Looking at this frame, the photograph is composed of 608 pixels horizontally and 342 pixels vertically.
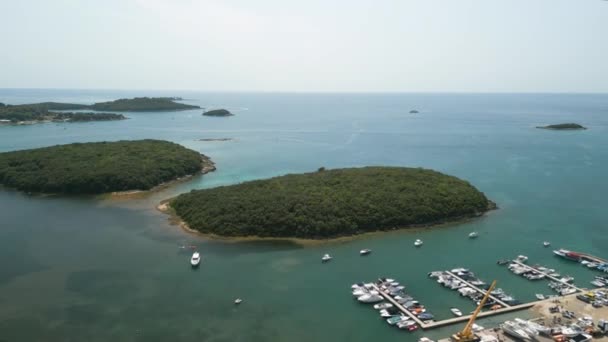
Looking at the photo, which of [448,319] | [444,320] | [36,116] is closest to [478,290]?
[448,319]

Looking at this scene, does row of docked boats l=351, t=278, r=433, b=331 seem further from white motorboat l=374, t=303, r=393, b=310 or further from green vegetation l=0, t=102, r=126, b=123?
green vegetation l=0, t=102, r=126, b=123

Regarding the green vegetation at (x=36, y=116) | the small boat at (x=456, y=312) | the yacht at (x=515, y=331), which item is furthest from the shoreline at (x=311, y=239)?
the green vegetation at (x=36, y=116)

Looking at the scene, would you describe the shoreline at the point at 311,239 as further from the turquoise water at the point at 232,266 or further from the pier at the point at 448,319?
the pier at the point at 448,319

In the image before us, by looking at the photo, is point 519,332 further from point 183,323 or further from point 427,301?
point 183,323

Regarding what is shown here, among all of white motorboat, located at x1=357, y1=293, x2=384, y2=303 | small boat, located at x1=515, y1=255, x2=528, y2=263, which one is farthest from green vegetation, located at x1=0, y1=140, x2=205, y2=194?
small boat, located at x1=515, y1=255, x2=528, y2=263

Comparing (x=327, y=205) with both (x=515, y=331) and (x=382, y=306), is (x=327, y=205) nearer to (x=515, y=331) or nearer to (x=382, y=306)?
(x=382, y=306)

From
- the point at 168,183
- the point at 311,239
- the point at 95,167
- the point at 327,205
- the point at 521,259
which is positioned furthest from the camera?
the point at 168,183
